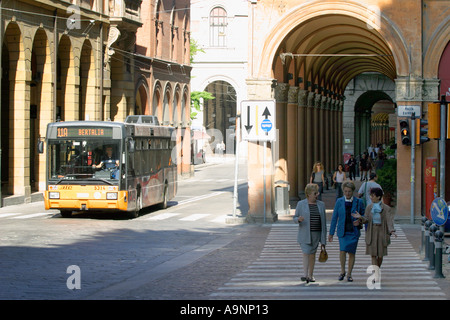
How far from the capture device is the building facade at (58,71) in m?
33.1

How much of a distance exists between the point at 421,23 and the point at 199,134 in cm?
5206

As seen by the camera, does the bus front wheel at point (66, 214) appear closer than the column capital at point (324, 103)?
Yes

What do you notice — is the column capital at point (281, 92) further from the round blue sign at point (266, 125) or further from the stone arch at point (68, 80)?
the stone arch at point (68, 80)

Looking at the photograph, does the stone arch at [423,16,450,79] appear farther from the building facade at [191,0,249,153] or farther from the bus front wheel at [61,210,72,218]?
the building facade at [191,0,249,153]

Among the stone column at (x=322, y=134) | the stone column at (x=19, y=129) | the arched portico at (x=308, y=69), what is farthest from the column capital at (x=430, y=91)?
the stone column at (x=322, y=134)

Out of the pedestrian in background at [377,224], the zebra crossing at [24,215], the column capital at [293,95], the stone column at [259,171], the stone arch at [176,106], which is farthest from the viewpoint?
the stone arch at [176,106]

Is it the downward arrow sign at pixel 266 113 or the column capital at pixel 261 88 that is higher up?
the column capital at pixel 261 88

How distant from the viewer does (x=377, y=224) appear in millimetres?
12969

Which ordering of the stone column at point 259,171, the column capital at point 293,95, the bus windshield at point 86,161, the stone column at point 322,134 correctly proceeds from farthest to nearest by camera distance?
the stone column at point 322,134 < the column capital at point 293,95 < the bus windshield at point 86,161 < the stone column at point 259,171

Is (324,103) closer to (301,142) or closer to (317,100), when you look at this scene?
(317,100)

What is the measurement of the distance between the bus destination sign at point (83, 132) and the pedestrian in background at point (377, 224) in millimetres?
13338

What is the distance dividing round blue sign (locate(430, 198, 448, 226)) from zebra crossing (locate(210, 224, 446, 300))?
937mm

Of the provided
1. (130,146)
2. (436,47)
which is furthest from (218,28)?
(436,47)
